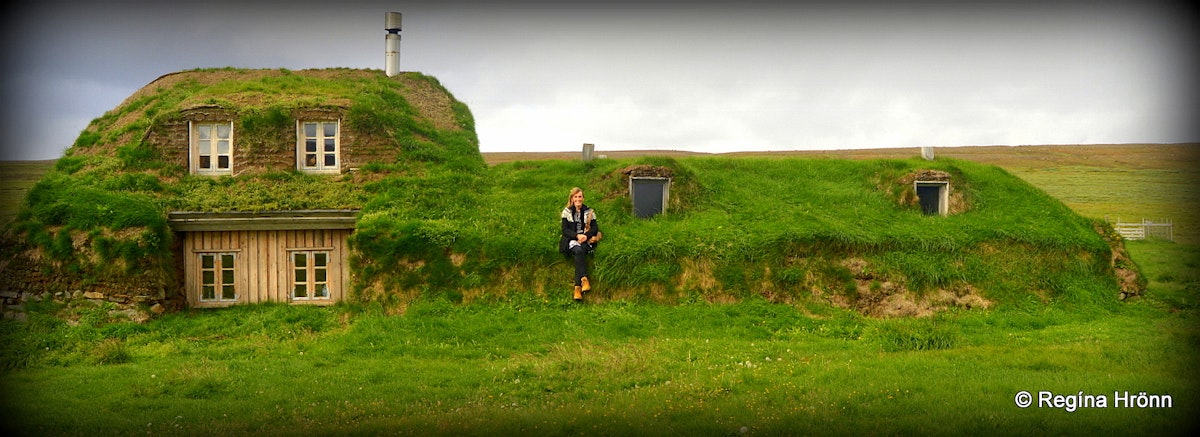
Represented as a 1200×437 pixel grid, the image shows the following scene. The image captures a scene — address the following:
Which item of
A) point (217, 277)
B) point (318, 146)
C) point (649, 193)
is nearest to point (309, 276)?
point (217, 277)

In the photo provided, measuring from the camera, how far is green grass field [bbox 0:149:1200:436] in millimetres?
9016

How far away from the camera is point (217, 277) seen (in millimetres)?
18344

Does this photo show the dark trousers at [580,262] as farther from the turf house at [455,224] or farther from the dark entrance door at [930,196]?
the dark entrance door at [930,196]

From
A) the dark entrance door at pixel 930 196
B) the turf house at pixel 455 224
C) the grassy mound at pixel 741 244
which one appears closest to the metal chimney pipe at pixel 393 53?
the turf house at pixel 455 224

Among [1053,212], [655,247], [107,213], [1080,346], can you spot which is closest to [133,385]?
[107,213]

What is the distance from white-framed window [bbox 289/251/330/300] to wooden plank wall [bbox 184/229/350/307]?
0.12 meters

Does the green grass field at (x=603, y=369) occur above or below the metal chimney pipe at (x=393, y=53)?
below

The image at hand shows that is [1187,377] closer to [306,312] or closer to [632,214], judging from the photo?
[632,214]

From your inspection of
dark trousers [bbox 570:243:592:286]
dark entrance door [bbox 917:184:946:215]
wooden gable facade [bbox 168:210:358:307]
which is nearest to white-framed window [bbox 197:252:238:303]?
wooden gable facade [bbox 168:210:358:307]

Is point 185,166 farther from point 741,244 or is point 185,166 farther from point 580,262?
point 741,244

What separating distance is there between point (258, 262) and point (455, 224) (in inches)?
185

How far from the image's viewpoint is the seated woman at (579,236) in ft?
56.4

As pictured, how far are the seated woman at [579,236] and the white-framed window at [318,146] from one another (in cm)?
747

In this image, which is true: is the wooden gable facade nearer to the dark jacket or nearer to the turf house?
the turf house
